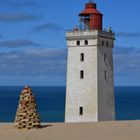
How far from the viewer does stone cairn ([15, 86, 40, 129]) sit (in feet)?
109

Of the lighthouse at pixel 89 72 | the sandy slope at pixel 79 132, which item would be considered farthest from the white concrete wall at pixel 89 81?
the sandy slope at pixel 79 132

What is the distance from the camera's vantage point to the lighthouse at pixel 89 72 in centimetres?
5366

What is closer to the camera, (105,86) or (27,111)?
(27,111)

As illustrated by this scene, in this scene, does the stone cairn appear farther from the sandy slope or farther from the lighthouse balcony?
the lighthouse balcony

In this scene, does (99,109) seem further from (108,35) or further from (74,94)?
(108,35)

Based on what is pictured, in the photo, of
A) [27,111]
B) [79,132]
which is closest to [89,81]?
[79,132]

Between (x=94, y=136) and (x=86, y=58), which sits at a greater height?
(x=86, y=58)

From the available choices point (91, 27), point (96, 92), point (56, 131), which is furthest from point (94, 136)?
point (91, 27)

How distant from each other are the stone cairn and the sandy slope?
1.87 ft

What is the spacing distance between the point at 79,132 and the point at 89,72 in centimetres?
2139

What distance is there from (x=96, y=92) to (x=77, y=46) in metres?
5.38

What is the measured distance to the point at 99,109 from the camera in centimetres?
5356

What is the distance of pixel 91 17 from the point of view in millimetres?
56125

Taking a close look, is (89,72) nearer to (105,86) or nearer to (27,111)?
(105,86)
